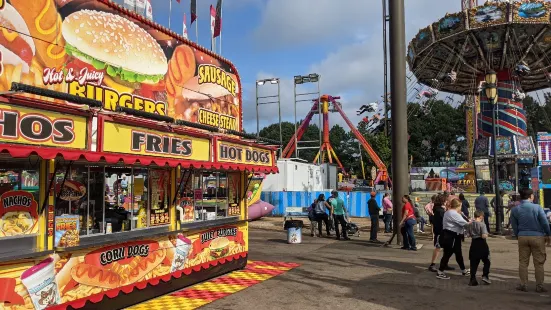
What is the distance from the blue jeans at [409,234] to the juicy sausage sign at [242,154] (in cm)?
524

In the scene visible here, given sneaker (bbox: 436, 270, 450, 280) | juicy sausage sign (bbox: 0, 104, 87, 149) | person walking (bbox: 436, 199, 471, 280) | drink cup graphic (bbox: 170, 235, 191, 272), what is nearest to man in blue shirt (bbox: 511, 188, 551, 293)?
person walking (bbox: 436, 199, 471, 280)

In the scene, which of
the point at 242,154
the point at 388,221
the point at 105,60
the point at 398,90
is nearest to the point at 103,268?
the point at 105,60

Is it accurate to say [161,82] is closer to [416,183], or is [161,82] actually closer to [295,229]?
[295,229]

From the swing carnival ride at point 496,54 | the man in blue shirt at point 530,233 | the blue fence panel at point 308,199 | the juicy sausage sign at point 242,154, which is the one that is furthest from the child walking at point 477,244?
the swing carnival ride at point 496,54

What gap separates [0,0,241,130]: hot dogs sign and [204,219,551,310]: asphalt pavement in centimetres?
372

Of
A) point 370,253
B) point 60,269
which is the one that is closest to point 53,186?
point 60,269

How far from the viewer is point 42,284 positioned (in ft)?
17.6

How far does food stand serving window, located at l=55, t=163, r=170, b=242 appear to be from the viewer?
595cm

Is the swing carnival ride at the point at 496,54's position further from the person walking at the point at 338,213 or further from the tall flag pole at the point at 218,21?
the tall flag pole at the point at 218,21

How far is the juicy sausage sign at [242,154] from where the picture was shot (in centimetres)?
830

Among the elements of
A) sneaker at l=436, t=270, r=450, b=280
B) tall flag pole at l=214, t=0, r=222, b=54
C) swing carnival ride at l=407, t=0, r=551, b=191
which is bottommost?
sneaker at l=436, t=270, r=450, b=280

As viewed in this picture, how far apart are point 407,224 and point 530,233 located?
17.5 feet

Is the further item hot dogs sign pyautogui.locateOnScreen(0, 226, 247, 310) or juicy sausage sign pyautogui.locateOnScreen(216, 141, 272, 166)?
juicy sausage sign pyautogui.locateOnScreen(216, 141, 272, 166)

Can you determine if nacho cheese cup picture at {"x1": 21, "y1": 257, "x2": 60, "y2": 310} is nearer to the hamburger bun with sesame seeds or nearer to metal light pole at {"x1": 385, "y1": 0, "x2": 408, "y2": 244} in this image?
the hamburger bun with sesame seeds
